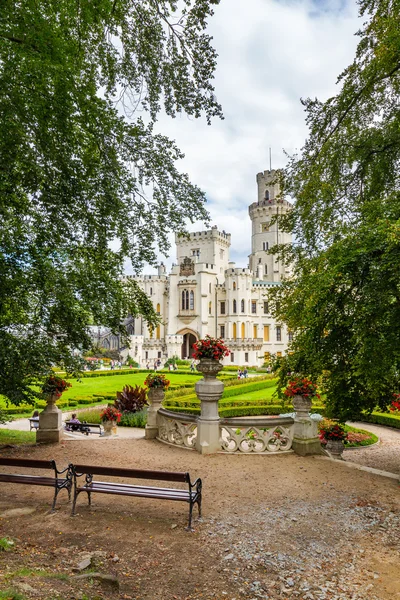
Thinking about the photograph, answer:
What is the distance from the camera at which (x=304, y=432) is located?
8.99 m

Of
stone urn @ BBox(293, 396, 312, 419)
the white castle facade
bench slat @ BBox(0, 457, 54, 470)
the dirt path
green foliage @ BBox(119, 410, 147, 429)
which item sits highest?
the white castle facade

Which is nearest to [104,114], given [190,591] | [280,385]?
[190,591]

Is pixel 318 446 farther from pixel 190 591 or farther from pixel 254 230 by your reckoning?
pixel 254 230

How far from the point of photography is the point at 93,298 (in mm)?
7902

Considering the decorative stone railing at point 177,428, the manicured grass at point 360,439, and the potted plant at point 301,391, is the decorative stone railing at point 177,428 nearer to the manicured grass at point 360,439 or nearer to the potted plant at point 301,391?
the potted plant at point 301,391

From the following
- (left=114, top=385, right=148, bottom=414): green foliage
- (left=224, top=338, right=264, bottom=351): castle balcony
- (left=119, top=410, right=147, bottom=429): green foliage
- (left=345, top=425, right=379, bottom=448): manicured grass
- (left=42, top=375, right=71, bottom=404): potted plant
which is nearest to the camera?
(left=42, top=375, right=71, bottom=404): potted plant

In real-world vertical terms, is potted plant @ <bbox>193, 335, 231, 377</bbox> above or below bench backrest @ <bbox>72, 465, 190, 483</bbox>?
above

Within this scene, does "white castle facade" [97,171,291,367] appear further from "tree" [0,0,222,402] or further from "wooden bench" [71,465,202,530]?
"wooden bench" [71,465,202,530]

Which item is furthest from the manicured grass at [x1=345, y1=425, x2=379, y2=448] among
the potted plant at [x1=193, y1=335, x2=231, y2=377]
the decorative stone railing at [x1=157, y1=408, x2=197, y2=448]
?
the potted plant at [x1=193, y1=335, x2=231, y2=377]

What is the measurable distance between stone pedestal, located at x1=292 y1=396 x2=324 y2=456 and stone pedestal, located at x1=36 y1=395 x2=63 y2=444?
5.90m

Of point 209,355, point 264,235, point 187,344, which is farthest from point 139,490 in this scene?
point 264,235

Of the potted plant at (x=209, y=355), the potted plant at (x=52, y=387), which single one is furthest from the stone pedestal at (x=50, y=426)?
the potted plant at (x=209, y=355)

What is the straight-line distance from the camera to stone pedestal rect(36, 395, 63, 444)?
10391mm

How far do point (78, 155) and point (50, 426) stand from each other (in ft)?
23.3
